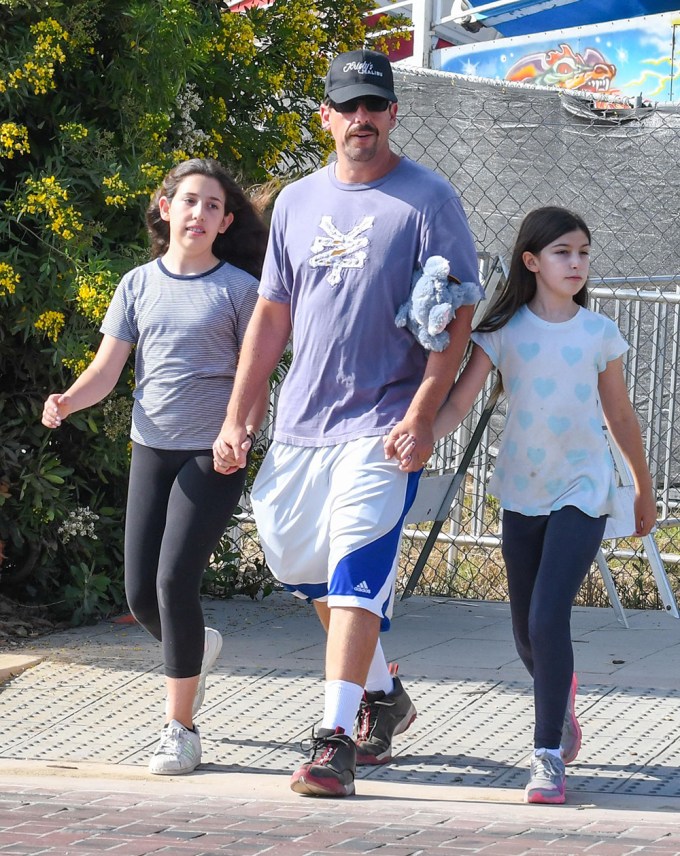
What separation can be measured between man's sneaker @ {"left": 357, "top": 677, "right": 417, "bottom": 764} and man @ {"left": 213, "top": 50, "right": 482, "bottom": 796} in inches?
16.3

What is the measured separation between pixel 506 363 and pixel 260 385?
0.76 metres

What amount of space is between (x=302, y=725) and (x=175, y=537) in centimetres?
94

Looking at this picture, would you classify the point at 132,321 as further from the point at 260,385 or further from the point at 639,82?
the point at 639,82

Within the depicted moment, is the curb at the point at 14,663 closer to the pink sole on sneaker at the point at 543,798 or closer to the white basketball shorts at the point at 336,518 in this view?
the white basketball shorts at the point at 336,518

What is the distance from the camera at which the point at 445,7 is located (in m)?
13.5

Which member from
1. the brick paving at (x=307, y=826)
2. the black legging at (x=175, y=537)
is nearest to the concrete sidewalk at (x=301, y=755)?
the brick paving at (x=307, y=826)

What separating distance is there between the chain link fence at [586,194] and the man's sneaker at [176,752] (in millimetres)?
3643

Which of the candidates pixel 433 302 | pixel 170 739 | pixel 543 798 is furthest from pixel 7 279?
pixel 543 798

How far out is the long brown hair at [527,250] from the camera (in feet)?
13.8

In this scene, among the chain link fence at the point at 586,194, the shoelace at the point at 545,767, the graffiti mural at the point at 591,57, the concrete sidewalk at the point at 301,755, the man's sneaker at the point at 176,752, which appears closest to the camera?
the concrete sidewalk at the point at 301,755

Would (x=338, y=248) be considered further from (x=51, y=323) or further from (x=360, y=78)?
(x=51, y=323)

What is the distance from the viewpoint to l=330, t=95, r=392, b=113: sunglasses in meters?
4.02

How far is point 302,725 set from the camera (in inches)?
185

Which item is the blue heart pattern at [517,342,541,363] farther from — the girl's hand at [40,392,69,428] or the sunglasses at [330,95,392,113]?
the girl's hand at [40,392,69,428]
